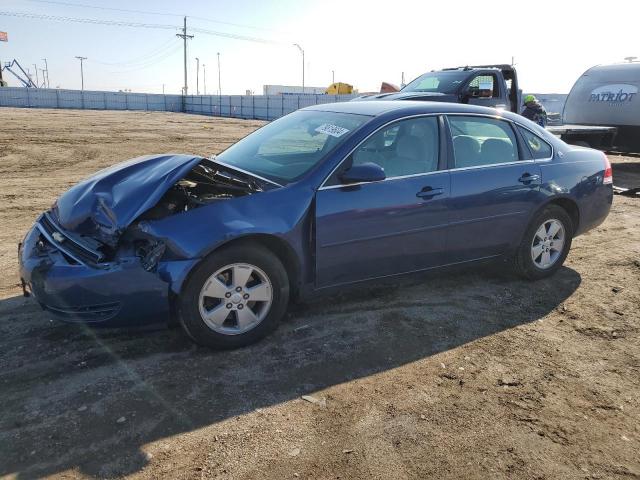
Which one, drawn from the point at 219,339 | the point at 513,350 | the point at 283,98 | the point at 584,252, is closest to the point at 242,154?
the point at 219,339

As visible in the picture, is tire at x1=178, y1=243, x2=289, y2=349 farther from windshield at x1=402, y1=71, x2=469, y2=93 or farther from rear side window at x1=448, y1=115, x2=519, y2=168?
windshield at x1=402, y1=71, x2=469, y2=93

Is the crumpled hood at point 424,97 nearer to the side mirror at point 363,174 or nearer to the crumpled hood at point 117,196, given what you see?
the side mirror at point 363,174

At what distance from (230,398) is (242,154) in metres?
2.25

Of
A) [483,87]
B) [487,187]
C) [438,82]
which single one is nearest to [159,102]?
[438,82]

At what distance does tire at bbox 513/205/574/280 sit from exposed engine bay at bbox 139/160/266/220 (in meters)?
2.66

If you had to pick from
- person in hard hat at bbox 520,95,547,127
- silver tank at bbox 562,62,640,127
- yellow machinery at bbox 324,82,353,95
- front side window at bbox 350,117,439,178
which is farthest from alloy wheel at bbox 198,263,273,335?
yellow machinery at bbox 324,82,353,95

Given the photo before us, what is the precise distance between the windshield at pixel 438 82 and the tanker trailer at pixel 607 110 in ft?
10.4

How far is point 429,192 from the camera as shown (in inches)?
165

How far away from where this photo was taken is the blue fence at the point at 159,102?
4316 cm

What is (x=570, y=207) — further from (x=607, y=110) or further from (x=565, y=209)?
(x=607, y=110)

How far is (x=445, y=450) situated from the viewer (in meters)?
2.73

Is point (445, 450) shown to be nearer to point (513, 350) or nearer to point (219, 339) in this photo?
point (513, 350)

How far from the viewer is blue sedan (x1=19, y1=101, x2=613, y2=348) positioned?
336 centimetres

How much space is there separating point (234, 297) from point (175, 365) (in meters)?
0.57
